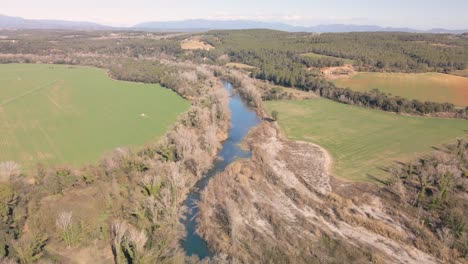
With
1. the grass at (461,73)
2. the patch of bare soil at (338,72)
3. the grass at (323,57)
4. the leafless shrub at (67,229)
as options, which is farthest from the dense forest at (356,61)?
the leafless shrub at (67,229)

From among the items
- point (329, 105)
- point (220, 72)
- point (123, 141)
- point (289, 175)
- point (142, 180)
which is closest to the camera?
point (142, 180)

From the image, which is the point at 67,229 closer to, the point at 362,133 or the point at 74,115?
the point at 74,115

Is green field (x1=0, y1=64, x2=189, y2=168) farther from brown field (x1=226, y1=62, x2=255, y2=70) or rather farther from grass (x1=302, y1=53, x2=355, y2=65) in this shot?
grass (x1=302, y1=53, x2=355, y2=65)

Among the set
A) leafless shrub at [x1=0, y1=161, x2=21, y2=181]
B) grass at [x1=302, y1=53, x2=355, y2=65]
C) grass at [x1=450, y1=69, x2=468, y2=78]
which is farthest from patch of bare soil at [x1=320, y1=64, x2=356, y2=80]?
leafless shrub at [x1=0, y1=161, x2=21, y2=181]

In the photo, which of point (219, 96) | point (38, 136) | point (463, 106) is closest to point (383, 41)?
point (463, 106)

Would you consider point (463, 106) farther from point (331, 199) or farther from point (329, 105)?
point (331, 199)

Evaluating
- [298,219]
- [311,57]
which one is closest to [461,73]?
[311,57]

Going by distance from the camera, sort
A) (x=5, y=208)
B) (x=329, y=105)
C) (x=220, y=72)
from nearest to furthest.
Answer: (x=5, y=208) < (x=329, y=105) < (x=220, y=72)

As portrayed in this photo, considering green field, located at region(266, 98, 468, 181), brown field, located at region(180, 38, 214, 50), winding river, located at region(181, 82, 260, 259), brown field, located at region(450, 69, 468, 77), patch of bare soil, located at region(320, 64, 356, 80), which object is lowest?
winding river, located at region(181, 82, 260, 259)
